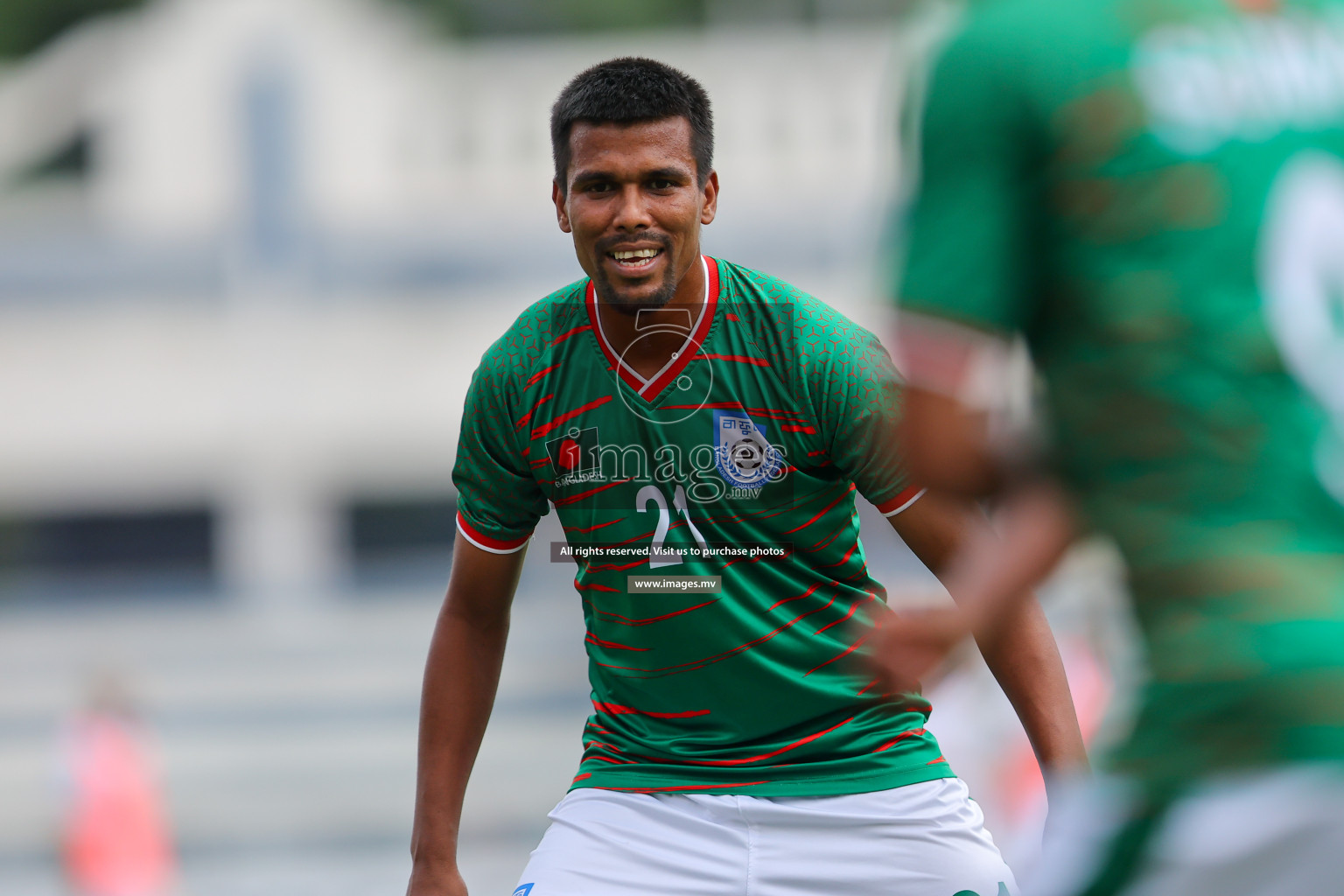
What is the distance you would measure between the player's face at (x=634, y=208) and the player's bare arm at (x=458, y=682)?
2.08 ft

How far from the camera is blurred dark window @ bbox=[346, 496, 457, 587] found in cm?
1912

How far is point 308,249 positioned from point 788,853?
16.0 m

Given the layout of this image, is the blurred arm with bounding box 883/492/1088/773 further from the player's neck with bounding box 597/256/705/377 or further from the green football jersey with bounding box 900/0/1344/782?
the green football jersey with bounding box 900/0/1344/782

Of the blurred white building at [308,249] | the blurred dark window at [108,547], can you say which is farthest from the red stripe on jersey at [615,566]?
the blurred dark window at [108,547]

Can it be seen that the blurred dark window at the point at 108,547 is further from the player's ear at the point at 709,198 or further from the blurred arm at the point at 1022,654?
the blurred arm at the point at 1022,654

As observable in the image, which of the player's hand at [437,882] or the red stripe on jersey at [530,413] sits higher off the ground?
the red stripe on jersey at [530,413]

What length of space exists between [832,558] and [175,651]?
47.0ft

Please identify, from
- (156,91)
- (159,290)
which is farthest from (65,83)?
(159,290)

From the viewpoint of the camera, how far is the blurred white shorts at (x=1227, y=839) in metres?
1.69

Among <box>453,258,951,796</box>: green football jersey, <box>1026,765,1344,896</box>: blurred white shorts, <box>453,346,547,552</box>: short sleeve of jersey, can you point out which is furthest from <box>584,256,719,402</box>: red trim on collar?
<box>1026,765,1344,896</box>: blurred white shorts

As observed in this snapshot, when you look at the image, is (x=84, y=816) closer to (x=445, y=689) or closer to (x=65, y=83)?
(x=445, y=689)

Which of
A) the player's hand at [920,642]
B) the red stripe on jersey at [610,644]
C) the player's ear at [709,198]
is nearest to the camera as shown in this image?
the player's hand at [920,642]

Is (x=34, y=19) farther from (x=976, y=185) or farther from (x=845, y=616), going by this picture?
(x=976, y=185)

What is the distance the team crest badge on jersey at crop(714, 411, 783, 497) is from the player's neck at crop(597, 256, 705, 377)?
0.20 meters
